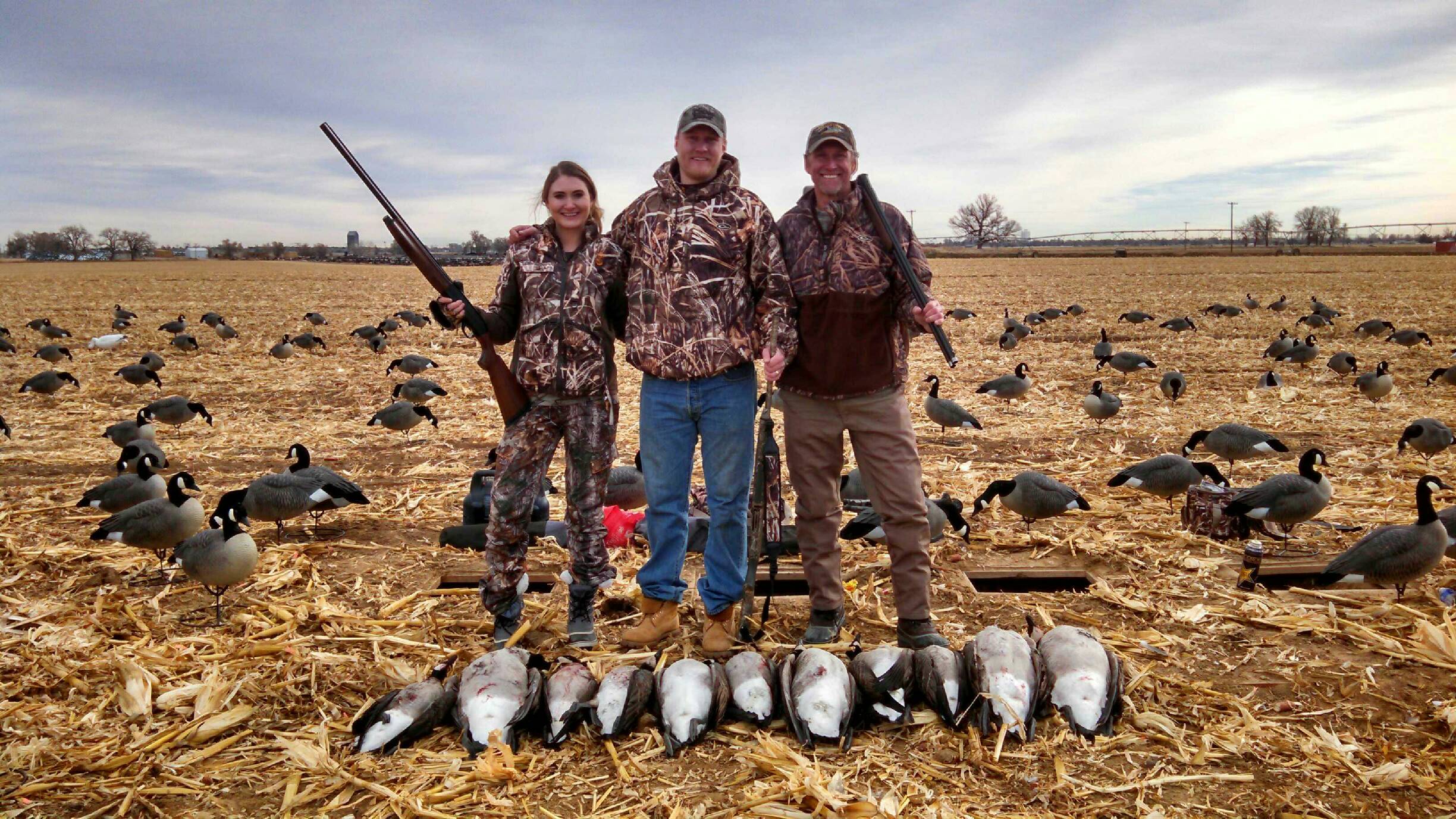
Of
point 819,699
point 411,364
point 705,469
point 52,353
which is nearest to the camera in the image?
point 819,699

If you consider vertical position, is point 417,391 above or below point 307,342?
below

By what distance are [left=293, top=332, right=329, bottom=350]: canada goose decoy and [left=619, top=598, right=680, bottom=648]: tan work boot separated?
707 inches

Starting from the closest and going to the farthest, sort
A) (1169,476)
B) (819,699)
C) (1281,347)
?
(819,699)
(1169,476)
(1281,347)

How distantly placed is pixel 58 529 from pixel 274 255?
349ft

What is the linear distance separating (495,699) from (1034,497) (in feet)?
16.6

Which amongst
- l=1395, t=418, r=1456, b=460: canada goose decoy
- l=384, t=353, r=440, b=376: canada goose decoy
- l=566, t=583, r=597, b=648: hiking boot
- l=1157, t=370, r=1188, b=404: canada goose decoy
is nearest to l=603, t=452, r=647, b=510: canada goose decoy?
l=566, t=583, r=597, b=648: hiking boot

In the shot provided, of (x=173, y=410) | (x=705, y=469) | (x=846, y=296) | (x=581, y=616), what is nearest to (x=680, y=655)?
(x=581, y=616)

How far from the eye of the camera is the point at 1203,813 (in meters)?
3.57

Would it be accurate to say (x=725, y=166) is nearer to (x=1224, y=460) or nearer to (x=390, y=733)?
(x=390, y=733)

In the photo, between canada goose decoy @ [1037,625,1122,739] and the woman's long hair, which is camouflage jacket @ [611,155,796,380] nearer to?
the woman's long hair

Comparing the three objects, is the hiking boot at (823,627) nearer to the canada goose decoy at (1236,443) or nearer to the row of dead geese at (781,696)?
the row of dead geese at (781,696)

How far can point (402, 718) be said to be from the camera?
4.08m

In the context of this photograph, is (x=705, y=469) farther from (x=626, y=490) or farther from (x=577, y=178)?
(x=626, y=490)

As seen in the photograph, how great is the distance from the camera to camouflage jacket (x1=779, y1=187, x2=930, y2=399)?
15.1ft
